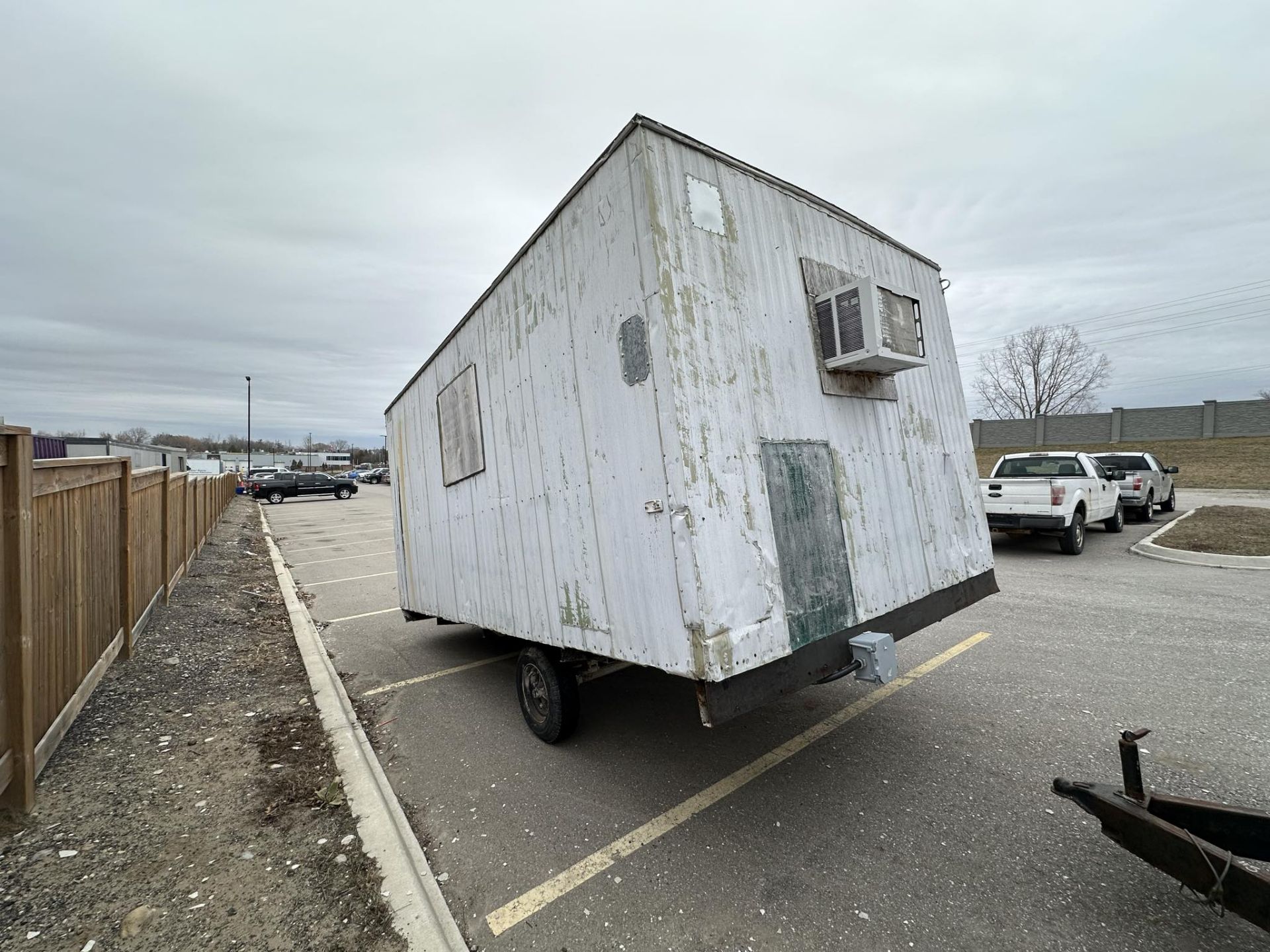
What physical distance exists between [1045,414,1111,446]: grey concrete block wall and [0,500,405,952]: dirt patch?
37197mm

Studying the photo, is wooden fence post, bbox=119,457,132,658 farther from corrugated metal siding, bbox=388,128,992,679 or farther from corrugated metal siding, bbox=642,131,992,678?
corrugated metal siding, bbox=642,131,992,678

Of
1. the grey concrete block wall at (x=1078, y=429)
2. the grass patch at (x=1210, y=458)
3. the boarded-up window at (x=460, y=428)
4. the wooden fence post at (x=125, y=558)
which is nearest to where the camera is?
the boarded-up window at (x=460, y=428)

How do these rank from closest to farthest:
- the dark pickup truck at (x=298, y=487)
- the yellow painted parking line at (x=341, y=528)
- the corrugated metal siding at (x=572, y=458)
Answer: the corrugated metal siding at (x=572, y=458) → the yellow painted parking line at (x=341, y=528) → the dark pickup truck at (x=298, y=487)

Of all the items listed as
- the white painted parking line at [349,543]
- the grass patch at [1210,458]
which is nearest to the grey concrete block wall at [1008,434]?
the grass patch at [1210,458]

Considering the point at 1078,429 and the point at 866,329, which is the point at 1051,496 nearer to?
the point at 866,329

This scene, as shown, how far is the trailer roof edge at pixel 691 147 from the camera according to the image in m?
2.55

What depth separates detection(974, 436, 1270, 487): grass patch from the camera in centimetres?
2062

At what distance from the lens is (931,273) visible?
435 cm

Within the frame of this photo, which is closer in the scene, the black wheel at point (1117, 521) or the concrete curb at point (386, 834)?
the concrete curb at point (386, 834)

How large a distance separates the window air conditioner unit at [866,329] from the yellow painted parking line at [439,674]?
162 inches

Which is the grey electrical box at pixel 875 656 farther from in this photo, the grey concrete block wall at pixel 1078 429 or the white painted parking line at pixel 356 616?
the grey concrete block wall at pixel 1078 429

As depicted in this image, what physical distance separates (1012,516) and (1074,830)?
25.8 ft

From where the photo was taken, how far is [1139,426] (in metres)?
28.9

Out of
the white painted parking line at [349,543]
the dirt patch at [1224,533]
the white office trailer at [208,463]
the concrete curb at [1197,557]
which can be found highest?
the white office trailer at [208,463]
